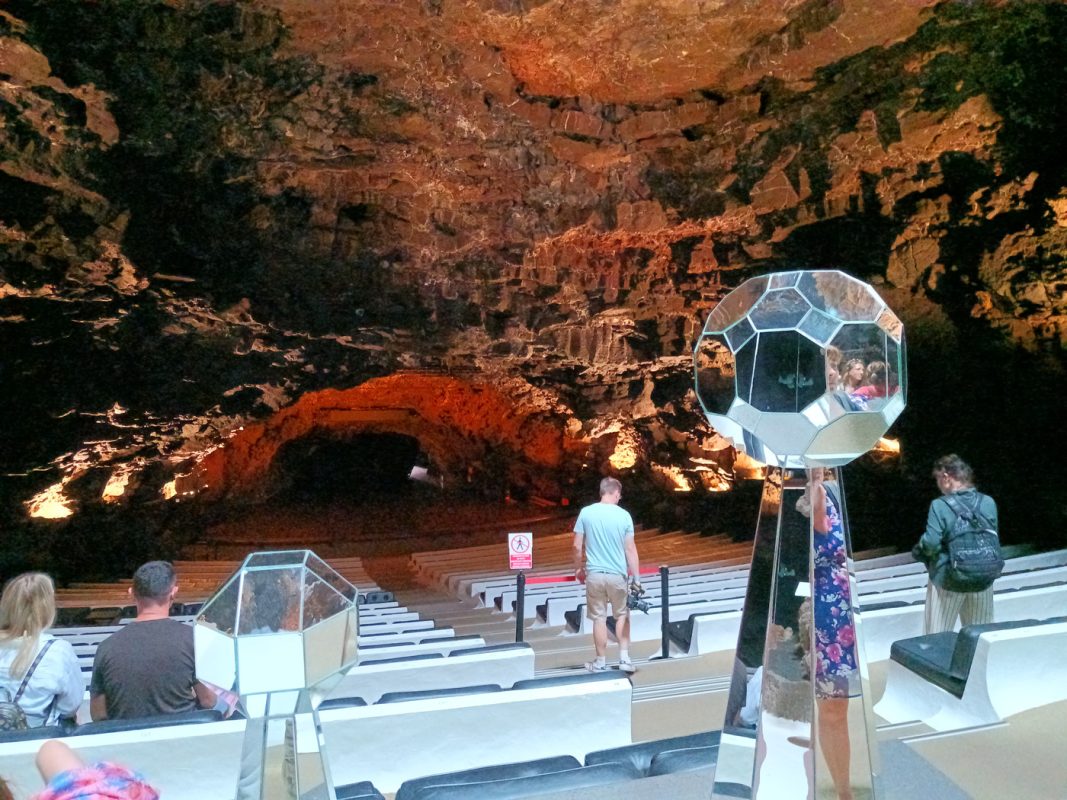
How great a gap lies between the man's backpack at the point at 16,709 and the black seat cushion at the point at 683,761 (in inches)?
90.1

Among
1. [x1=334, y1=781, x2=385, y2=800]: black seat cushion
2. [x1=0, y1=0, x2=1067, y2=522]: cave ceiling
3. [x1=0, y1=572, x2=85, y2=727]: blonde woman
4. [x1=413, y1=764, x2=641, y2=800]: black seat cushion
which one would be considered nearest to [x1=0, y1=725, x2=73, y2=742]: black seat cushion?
[x1=0, y1=572, x2=85, y2=727]: blonde woman

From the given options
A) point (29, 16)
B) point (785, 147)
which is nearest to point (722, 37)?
point (785, 147)

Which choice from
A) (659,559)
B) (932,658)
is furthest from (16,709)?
(659,559)

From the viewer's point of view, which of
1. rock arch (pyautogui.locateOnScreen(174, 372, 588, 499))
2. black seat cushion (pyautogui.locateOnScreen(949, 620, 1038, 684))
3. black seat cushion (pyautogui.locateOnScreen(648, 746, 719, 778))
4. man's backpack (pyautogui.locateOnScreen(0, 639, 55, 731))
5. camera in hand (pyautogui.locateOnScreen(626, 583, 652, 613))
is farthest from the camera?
rock arch (pyautogui.locateOnScreen(174, 372, 588, 499))

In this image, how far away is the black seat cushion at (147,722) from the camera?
2572mm

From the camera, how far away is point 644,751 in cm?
251

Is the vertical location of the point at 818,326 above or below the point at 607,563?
above

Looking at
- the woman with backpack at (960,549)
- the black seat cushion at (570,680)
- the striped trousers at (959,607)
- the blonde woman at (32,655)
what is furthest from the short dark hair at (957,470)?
the blonde woman at (32,655)

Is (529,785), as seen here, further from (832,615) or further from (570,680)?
(570,680)

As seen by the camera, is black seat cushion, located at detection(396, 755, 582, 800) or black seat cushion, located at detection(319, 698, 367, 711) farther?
black seat cushion, located at detection(319, 698, 367, 711)

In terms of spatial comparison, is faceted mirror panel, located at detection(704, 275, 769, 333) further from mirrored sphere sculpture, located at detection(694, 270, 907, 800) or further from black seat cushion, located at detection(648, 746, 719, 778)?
black seat cushion, located at detection(648, 746, 719, 778)

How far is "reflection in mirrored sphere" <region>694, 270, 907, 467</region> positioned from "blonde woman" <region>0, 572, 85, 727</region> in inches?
112

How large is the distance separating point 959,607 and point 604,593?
2174mm

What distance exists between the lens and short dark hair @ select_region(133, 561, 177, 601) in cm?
300
